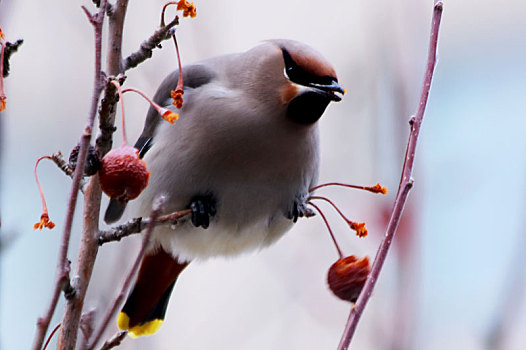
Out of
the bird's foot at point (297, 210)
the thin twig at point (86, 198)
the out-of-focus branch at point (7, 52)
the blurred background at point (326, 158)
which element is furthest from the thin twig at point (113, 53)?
the bird's foot at point (297, 210)

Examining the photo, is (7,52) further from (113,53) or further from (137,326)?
(137,326)

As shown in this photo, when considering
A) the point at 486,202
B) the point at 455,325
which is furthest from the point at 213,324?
the point at 486,202

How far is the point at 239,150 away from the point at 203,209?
248 mm

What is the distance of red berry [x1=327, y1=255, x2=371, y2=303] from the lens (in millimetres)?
2305

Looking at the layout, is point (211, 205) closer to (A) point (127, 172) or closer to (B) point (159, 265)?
(B) point (159, 265)

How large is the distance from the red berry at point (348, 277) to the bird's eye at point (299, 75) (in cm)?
67

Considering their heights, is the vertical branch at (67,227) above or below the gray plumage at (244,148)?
below

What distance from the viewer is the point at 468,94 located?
7090mm

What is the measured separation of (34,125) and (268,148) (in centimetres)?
403

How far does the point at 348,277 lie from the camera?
91.5 inches

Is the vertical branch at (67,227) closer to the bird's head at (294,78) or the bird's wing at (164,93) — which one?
the bird's head at (294,78)

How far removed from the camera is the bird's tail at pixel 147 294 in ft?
10.8

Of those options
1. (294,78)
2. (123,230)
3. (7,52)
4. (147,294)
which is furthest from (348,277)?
(147,294)

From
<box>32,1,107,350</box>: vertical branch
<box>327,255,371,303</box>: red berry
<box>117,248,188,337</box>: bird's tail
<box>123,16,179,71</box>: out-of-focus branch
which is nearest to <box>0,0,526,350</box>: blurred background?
<box>117,248,188,337</box>: bird's tail
